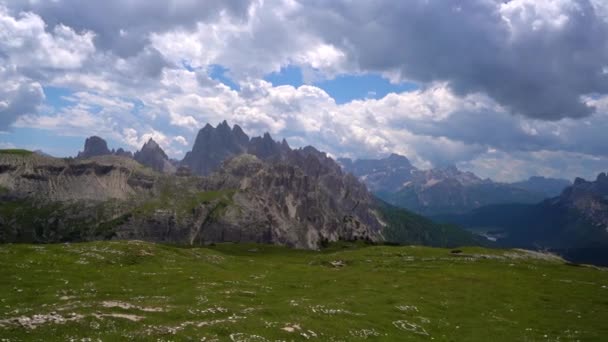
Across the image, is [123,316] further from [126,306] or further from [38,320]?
[38,320]

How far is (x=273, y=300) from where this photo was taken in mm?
51438

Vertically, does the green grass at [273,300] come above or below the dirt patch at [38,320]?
below

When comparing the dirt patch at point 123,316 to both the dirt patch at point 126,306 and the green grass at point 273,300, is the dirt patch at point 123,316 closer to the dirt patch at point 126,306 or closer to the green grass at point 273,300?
the green grass at point 273,300

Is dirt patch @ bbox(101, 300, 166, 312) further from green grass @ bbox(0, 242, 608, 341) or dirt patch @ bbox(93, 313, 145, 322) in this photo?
dirt patch @ bbox(93, 313, 145, 322)

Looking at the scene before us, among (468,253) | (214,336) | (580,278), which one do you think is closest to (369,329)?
(214,336)

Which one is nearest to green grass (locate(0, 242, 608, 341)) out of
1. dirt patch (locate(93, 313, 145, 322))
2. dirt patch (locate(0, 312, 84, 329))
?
dirt patch (locate(93, 313, 145, 322))

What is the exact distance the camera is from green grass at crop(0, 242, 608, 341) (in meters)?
35.2

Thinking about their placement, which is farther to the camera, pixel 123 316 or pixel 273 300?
pixel 273 300

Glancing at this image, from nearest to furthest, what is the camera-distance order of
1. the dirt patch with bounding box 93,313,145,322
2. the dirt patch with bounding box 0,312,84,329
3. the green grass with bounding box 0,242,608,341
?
the dirt patch with bounding box 0,312,84,329 < the dirt patch with bounding box 93,313,145,322 < the green grass with bounding box 0,242,608,341

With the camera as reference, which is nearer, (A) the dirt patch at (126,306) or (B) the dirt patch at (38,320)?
(B) the dirt patch at (38,320)

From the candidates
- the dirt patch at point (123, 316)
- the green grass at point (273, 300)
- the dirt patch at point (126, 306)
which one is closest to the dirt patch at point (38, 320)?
the green grass at point (273, 300)

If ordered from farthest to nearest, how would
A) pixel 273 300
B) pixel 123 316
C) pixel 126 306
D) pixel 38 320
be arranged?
pixel 273 300 → pixel 126 306 → pixel 123 316 → pixel 38 320

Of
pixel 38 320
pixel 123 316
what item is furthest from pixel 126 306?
pixel 38 320

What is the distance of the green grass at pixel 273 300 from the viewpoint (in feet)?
115
